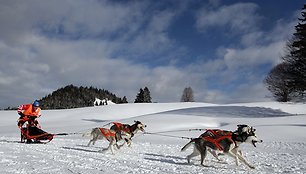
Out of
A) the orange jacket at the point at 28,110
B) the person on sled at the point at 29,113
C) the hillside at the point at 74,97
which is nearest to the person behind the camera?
the person on sled at the point at 29,113

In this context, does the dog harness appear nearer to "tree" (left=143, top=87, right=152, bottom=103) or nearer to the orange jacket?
the orange jacket

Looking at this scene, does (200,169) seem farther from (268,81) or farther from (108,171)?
(268,81)

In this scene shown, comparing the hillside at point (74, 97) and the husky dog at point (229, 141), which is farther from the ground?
the hillside at point (74, 97)

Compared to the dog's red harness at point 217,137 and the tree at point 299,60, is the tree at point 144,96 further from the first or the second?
the dog's red harness at point 217,137

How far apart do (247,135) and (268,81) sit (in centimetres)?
3357

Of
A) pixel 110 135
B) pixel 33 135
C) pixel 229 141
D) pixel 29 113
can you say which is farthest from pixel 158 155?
pixel 29 113

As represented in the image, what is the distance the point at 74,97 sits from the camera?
11244 cm

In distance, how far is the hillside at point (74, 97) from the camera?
9727cm

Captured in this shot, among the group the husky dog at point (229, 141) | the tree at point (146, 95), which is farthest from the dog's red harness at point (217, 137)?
the tree at point (146, 95)

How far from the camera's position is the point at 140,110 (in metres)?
38.5

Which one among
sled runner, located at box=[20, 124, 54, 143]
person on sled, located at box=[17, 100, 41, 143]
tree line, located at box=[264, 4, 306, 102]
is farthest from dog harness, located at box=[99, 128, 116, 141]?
tree line, located at box=[264, 4, 306, 102]

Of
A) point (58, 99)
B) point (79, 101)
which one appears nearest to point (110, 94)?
point (79, 101)

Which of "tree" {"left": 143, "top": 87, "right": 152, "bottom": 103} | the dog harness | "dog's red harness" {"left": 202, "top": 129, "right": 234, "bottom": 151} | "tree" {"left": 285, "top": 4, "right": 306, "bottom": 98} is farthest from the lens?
"tree" {"left": 143, "top": 87, "right": 152, "bottom": 103}

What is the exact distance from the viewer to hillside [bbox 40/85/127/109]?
319 ft
